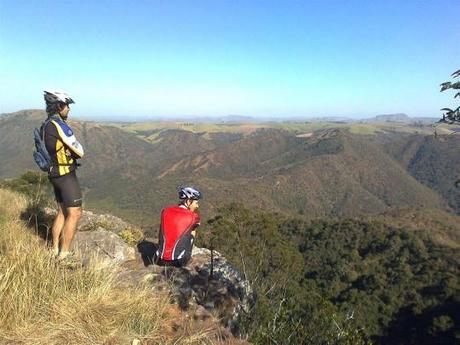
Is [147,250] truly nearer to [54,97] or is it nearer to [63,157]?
[63,157]

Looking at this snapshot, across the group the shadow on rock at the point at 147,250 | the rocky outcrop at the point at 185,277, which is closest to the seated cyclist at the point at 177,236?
the rocky outcrop at the point at 185,277

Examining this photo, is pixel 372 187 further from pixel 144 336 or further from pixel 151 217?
pixel 144 336

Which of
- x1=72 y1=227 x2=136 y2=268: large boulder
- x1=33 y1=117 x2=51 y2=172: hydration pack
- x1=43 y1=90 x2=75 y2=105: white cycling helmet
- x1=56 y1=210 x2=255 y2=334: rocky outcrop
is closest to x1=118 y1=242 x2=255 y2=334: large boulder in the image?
x1=56 y1=210 x2=255 y2=334: rocky outcrop

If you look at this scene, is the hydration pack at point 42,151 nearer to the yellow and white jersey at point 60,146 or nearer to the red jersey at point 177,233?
the yellow and white jersey at point 60,146

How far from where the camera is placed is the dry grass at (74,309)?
10.9 ft

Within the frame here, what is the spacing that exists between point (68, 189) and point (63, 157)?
0.42 meters

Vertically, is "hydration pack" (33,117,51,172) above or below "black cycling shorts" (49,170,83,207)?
above

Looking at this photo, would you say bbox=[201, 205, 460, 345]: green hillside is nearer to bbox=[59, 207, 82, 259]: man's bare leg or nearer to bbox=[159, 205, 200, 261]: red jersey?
bbox=[159, 205, 200, 261]: red jersey

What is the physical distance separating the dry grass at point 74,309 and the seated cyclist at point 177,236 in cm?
175

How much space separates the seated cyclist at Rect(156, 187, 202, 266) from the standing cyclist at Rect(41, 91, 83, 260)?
1.36 m

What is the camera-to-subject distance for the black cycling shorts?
541cm

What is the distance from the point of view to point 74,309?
141 inches

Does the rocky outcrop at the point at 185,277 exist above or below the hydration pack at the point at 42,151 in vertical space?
below

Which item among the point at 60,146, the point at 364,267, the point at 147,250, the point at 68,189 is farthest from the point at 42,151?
the point at 364,267
